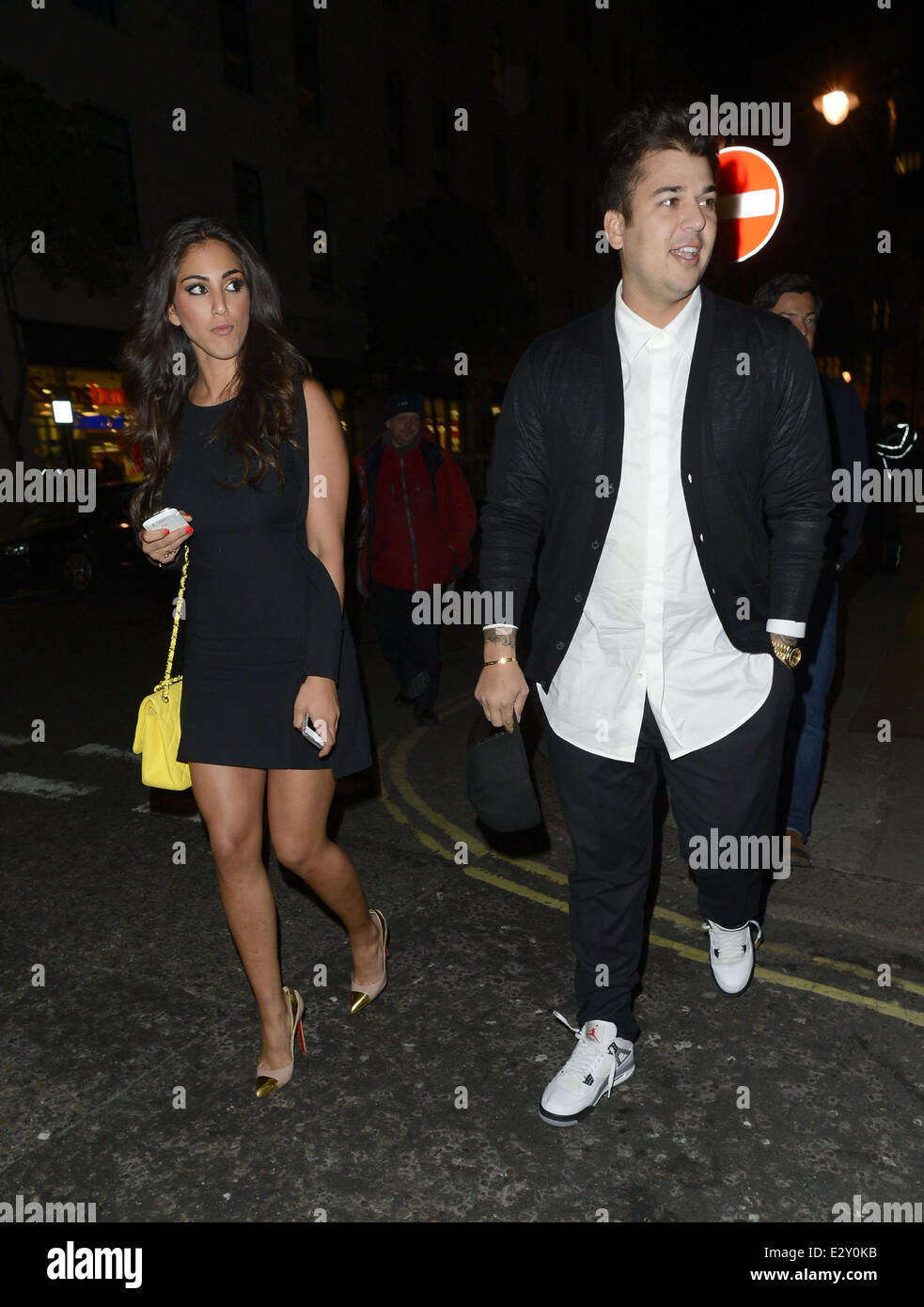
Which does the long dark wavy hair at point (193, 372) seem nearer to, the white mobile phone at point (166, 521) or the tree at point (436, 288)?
the white mobile phone at point (166, 521)

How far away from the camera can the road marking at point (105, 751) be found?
20.6ft

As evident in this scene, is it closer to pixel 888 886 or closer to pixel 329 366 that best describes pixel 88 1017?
pixel 888 886

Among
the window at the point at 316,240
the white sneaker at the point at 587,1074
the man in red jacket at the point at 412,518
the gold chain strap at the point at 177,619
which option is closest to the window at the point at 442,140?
the window at the point at 316,240

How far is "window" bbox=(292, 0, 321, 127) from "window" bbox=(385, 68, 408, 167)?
3103mm

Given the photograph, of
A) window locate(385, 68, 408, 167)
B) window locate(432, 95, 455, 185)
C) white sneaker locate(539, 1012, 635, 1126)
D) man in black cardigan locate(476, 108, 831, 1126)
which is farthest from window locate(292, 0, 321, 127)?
white sneaker locate(539, 1012, 635, 1126)

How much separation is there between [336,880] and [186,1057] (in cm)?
71

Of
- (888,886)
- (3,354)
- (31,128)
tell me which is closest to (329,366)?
(3,354)

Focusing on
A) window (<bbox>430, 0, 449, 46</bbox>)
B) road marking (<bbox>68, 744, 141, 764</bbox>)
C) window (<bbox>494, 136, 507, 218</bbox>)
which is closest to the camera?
road marking (<bbox>68, 744, 141, 764</bbox>)

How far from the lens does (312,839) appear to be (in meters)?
2.91

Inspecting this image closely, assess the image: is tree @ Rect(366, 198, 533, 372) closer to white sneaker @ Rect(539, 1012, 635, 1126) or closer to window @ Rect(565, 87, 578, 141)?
window @ Rect(565, 87, 578, 141)

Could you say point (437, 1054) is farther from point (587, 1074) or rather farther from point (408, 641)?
point (408, 641)

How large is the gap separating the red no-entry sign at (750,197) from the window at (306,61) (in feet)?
76.4

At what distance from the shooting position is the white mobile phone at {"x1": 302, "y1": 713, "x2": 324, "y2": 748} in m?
2.66

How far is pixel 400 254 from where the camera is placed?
26.3 metres
